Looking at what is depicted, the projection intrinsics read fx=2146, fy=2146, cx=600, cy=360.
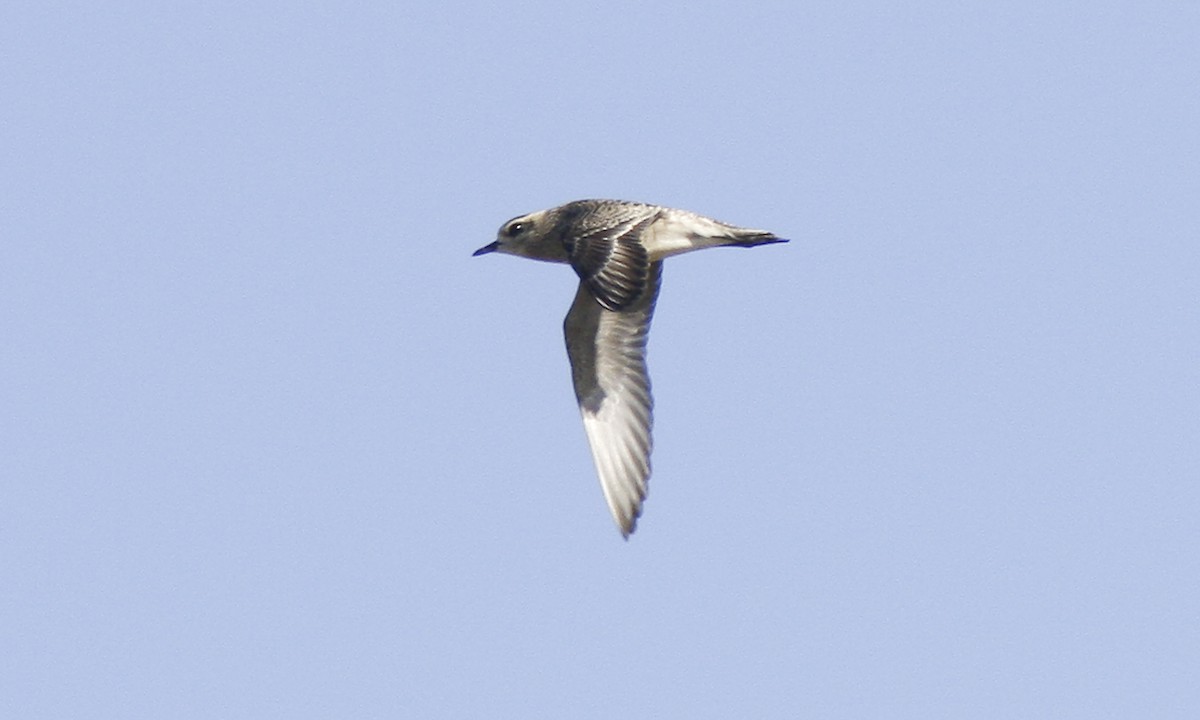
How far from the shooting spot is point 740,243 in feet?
61.1

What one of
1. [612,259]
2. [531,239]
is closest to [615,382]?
[531,239]

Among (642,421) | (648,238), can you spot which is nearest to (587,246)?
(648,238)

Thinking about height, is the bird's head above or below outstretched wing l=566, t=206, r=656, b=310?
above

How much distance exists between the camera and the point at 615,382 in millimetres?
19469

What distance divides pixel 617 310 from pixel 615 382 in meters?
1.85

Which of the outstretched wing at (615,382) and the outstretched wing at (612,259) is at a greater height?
the outstretched wing at (612,259)

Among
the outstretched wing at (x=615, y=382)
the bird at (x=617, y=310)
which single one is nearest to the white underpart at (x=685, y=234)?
the bird at (x=617, y=310)

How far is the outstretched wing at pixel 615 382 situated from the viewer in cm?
1891

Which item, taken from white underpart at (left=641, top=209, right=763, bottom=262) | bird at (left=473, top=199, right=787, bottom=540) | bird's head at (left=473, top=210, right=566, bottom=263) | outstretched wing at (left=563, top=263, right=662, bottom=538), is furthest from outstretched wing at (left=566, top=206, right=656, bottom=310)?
bird's head at (left=473, top=210, right=566, bottom=263)

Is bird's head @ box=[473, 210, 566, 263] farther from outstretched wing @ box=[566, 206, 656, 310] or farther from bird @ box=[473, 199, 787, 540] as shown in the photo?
outstretched wing @ box=[566, 206, 656, 310]

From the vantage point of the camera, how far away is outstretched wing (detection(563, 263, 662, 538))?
18906 mm

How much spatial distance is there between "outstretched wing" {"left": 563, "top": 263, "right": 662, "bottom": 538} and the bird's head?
1.79 feet

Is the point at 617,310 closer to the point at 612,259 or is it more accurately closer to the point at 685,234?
→ the point at 612,259

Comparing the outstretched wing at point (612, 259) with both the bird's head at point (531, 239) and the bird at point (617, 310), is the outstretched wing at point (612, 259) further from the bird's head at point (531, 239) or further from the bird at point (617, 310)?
the bird's head at point (531, 239)
